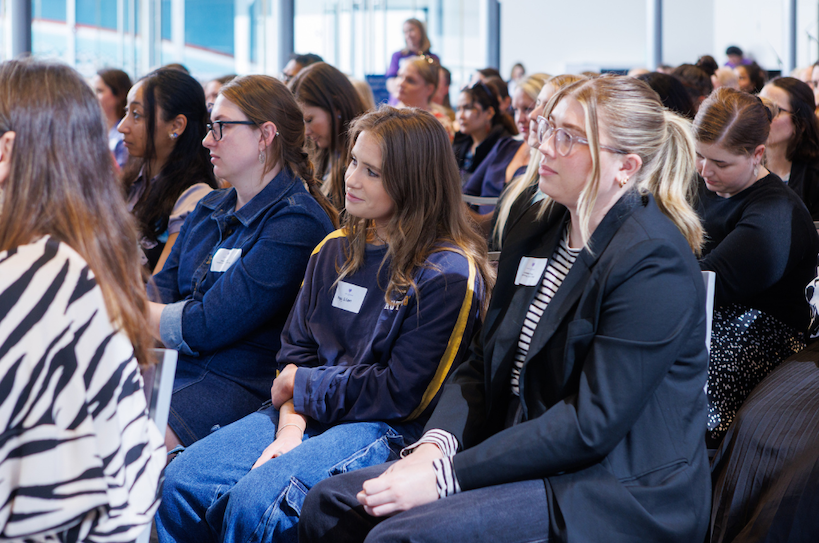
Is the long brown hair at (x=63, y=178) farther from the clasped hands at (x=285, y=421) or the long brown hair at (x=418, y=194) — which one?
the long brown hair at (x=418, y=194)

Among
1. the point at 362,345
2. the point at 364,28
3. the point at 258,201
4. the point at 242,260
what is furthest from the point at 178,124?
the point at 364,28

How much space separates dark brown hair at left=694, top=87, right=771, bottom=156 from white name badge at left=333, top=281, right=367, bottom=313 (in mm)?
1192

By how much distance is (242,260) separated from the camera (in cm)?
213

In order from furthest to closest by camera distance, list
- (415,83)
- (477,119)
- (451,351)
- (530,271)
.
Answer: (415,83) → (477,119) → (451,351) → (530,271)

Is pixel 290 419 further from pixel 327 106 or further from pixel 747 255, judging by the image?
pixel 327 106

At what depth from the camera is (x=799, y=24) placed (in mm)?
11016

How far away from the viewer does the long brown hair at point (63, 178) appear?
41.9 inches

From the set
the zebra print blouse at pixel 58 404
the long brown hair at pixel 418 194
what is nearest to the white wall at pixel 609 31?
the long brown hair at pixel 418 194

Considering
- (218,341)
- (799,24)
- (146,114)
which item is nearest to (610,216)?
(218,341)

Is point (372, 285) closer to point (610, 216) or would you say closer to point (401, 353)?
point (401, 353)

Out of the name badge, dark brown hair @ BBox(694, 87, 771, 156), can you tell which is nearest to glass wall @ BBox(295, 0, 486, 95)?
dark brown hair @ BBox(694, 87, 771, 156)

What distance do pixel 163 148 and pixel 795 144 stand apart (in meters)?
2.53

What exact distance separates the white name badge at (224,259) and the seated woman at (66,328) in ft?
3.36

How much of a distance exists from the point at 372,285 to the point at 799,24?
37.5ft
